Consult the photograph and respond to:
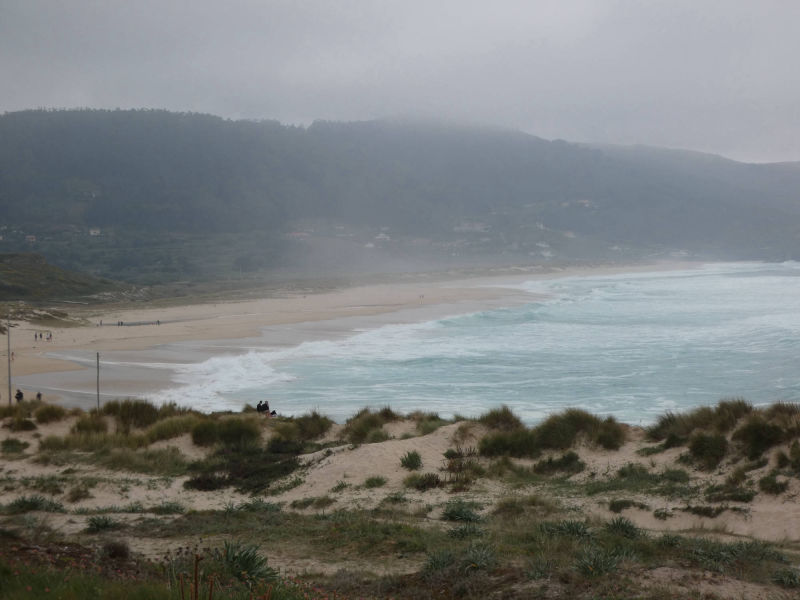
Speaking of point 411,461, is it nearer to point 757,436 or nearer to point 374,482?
point 374,482

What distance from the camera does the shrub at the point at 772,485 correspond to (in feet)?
27.8

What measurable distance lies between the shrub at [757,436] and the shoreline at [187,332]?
16766 millimetres

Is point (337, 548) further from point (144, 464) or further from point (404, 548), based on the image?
point (144, 464)

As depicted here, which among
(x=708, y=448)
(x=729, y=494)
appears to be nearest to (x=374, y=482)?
(x=729, y=494)

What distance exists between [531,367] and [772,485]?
18.4m

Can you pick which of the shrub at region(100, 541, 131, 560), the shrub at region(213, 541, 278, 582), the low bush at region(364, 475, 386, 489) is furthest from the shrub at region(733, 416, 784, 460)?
the shrub at region(100, 541, 131, 560)

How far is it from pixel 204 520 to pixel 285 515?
97cm

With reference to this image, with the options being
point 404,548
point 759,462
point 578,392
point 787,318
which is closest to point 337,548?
point 404,548

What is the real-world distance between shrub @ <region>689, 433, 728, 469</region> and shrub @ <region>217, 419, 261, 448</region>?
7480 millimetres

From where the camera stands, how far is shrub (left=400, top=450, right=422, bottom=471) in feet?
35.3

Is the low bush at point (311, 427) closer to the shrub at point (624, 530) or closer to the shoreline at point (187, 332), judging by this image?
the shrub at point (624, 530)

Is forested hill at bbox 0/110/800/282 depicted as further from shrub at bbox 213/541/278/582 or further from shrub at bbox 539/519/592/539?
shrub at bbox 213/541/278/582

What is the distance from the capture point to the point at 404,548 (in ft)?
22.1

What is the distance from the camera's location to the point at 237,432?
42.5 feet
